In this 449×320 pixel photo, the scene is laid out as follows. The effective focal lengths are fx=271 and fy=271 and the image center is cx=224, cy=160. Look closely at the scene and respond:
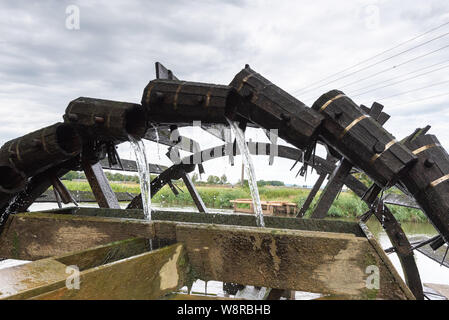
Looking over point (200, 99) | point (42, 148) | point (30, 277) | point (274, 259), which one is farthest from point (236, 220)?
point (42, 148)

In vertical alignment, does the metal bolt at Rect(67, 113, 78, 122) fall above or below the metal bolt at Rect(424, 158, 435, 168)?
above

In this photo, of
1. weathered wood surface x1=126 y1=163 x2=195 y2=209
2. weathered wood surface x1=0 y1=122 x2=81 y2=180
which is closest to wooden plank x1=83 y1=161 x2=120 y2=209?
weathered wood surface x1=0 y1=122 x2=81 y2=180

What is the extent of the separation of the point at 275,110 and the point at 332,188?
1571 mm

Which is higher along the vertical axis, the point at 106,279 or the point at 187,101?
the point at 187,101

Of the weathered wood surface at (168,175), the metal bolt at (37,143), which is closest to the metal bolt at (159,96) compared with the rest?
the metal bolt at (37,143)

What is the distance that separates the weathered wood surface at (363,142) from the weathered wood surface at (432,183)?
0.61 ft

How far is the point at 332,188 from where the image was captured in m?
4.25

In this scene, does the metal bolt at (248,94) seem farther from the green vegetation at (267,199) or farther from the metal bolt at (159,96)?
the green vegetation at (267,199)

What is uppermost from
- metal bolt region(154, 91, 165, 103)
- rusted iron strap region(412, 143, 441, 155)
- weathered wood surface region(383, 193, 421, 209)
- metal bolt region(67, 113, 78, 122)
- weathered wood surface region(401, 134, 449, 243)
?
metal bolt region(154, 91, 165, 103)

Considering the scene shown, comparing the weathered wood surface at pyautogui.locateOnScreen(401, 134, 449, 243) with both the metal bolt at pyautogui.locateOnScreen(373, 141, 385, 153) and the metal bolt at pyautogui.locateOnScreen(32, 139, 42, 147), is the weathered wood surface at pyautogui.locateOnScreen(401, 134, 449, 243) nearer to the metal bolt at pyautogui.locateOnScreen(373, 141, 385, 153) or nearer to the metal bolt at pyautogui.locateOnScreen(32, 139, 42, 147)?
the metal bolt at pyautogui.locateOnScreen(373, 141, 385, 153)

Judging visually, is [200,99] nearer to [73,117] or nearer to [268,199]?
[73,117]

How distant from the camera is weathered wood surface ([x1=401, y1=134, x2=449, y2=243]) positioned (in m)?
3.55

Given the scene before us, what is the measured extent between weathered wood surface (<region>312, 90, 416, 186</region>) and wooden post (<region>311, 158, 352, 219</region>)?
362 mm
